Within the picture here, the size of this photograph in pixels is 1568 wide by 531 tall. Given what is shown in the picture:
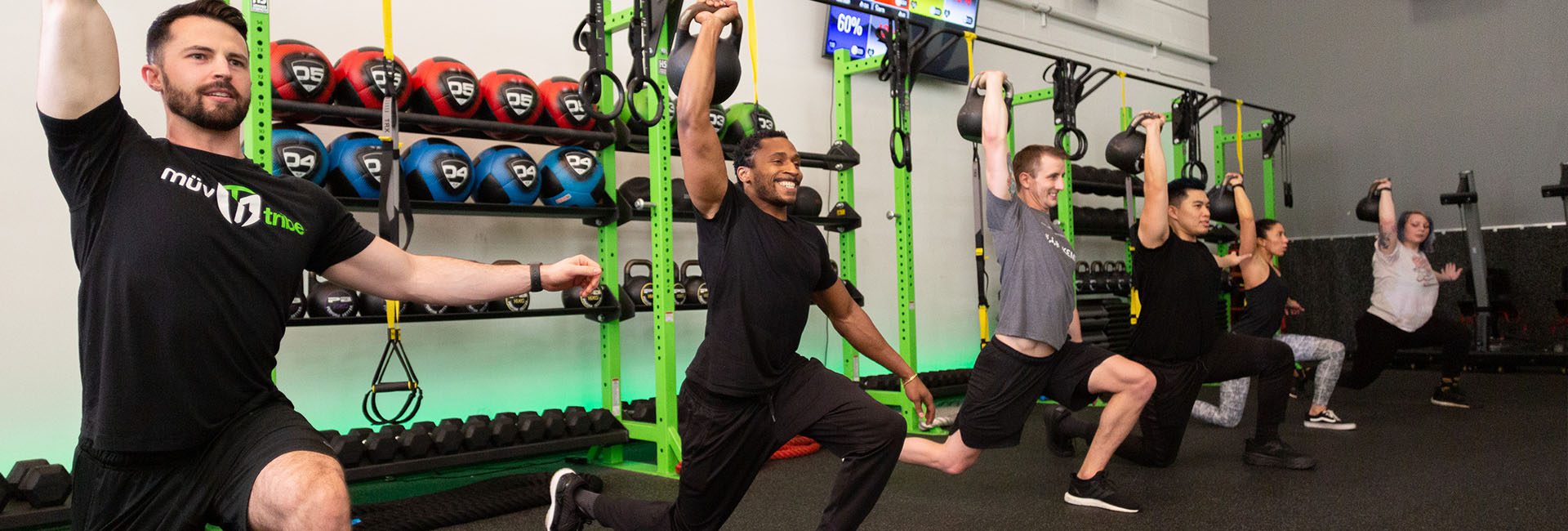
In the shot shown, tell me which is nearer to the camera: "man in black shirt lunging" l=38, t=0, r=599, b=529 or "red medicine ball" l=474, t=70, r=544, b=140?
"man in black shirt lunging" l=38, t=0, r=599, b=529

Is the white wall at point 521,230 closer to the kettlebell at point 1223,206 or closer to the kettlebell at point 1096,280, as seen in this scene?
the kettlebell at point 1096,280

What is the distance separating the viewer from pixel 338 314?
3361mm

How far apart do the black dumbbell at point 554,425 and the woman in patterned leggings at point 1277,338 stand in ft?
9.85

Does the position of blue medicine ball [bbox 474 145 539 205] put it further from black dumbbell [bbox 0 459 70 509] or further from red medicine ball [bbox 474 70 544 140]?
black dumbbell [bbox 0 459 70 509]

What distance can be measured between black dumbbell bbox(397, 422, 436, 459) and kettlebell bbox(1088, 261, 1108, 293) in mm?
4268

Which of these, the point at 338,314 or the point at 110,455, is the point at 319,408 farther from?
the point at 110,455

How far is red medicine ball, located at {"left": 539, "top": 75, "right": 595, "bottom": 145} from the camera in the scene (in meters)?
3.89

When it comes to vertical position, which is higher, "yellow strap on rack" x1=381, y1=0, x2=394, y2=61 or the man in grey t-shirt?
"yellow strap on rack" x1=381, y1=0, x2=394, y2=61

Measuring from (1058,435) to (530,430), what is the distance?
209cm

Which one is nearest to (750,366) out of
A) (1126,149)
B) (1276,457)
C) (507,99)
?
(507,99)

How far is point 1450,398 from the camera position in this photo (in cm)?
559

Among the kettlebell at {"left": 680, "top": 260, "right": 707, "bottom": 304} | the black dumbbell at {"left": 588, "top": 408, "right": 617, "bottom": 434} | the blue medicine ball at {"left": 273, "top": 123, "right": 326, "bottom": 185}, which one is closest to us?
the blue medicine ball at {"left": 273, "top": 123, "right": 326, "bottom": 185}

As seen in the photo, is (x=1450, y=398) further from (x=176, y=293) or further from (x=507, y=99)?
(x=176, y=293)

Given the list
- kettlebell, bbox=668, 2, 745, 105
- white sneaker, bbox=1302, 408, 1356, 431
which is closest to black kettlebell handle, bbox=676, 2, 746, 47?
kettlebell, bbox=668, 2, 745, 105
